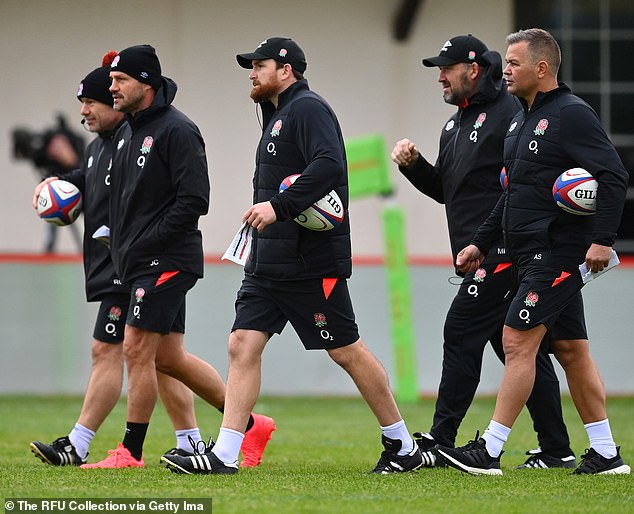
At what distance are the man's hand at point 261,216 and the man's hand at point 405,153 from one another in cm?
126

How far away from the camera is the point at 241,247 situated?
273 inches

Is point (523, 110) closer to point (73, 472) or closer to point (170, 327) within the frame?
point (170, 327)

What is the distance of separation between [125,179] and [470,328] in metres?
2.02

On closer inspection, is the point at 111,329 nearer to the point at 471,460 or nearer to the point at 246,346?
the point at 246,346

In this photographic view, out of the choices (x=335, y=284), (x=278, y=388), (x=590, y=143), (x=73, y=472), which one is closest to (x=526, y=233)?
(x=590, y=143)

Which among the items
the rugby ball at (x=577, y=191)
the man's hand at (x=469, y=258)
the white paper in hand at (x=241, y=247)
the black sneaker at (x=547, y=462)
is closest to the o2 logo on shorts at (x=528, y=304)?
the rugby ball at (x=577, y=191)

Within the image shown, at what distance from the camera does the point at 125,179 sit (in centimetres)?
754

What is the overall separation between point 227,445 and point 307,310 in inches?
30.0

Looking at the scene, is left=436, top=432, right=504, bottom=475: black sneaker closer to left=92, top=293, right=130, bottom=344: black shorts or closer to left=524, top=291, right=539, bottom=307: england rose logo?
left=524, top=291, right=539, bottom=307: england rose logo

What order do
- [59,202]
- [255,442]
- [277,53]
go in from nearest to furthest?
[277,53] < [255,442] < [59,202]

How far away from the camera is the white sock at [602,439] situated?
23.3 ft

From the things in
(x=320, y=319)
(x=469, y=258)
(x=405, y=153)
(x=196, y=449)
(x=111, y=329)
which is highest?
(x=405, y=153)

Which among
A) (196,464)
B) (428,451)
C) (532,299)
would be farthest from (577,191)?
(196,464)

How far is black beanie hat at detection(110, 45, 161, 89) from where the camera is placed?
7547 mm
